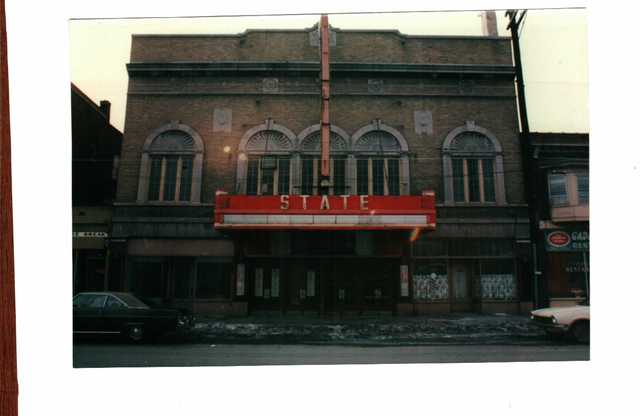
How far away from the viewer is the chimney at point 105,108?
386 inches

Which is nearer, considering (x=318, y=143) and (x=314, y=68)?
(x=314, y=68)

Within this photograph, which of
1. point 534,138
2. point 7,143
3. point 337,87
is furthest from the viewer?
point 337,87

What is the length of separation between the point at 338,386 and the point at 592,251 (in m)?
4.13

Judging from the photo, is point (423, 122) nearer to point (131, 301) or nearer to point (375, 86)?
point (375, 86)

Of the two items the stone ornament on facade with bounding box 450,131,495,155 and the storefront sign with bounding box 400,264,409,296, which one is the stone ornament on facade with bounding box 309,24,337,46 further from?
the storefront sign with bounding box 400,264,409,296

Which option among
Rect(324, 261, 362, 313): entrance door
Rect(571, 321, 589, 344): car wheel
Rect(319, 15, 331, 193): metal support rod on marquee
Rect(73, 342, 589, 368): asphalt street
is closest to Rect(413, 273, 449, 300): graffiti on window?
Rect(324, 261, 362, 313): entrance door

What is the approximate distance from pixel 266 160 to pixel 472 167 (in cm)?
562

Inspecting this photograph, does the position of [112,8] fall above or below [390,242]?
above

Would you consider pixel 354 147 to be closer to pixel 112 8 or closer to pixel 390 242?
pixel 390 242

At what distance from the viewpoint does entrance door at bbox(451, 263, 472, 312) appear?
11.0 meters

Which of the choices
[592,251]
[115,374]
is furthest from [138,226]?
[592,251]

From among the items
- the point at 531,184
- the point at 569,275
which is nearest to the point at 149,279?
the point at 531,184

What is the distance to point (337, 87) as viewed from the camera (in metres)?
12.3

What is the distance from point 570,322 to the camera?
851cm
